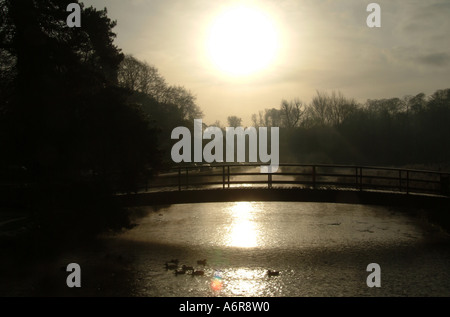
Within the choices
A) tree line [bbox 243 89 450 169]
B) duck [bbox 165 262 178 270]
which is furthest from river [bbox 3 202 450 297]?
tree line [bbox 243 89 450 169]

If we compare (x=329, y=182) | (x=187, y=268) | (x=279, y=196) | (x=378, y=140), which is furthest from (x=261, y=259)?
(x=378, y=140)

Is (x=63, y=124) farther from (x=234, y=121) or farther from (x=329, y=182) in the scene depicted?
(x=234, y=121)

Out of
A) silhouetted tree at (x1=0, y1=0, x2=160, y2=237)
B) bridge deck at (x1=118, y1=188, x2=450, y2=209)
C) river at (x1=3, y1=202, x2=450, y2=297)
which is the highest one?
silhouetted tree at (x1=0, y1=0, x2=160, y2=237)

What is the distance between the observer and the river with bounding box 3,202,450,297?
512 inches

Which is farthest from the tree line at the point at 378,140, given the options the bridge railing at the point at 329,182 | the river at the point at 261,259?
the river at the point at 261,259

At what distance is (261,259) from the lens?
16328 millimetres

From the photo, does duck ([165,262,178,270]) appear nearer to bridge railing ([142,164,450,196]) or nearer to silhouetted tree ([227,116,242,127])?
bridge railing ([142,164,450,196])

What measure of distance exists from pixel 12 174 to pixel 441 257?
2109cm

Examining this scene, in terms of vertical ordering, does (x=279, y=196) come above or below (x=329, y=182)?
below

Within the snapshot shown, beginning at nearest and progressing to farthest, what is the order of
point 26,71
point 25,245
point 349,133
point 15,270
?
point 15,270
point 25,245
point 26,71
point 349,133

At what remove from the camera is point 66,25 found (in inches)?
802
